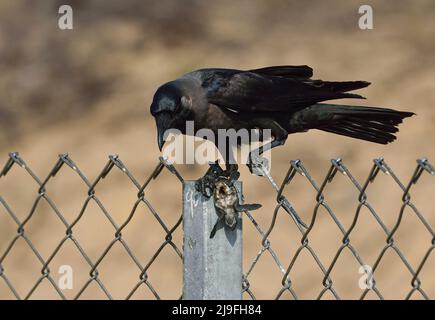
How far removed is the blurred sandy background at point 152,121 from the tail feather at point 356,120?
197cm

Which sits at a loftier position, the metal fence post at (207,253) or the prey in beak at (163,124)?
the prey in beak at (163,124)

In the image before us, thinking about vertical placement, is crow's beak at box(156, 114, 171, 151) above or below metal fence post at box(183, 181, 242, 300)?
above

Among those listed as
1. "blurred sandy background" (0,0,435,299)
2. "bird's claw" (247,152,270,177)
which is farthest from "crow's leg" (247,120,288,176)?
"blurred sandy background" (0,0,435,299)

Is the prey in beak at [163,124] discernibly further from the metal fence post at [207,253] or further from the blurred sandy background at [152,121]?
the blurred sandy background at [152,121]

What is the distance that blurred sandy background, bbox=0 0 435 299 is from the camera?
289 inches

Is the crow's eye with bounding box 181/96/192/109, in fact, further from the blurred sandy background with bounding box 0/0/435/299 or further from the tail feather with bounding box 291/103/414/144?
the blurred sandy background with bounding box 0/0/435/299

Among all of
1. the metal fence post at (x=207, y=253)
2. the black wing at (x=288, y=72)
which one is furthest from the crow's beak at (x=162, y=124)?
the metal fence post at (x=207, y=253)

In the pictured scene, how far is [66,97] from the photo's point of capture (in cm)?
866

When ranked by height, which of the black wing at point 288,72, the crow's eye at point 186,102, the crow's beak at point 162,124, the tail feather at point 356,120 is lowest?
the tail feather at point 356,120

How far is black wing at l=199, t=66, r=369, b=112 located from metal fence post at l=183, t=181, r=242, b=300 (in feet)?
4.83

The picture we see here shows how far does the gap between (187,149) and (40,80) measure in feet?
5.83

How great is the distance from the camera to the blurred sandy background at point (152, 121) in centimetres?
735

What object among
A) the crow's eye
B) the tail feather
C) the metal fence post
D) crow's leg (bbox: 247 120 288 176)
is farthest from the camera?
the tail feather

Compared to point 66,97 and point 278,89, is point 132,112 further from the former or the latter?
point 278,89
